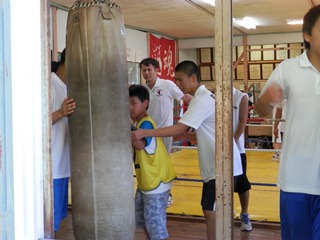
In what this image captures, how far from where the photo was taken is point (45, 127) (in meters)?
1.06

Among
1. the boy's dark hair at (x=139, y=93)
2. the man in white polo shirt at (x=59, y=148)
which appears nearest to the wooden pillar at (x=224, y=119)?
the man in white polo shirt at (x=59, y=148)

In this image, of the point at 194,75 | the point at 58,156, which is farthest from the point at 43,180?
the point at 194,75

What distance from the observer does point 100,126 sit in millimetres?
2221

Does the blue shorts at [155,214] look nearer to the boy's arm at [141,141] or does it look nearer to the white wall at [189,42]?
the boy's arm at [141,141]

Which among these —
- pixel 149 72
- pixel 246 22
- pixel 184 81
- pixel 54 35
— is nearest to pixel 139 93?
pixel 184 81

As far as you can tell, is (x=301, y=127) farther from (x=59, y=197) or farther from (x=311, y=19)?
(x=59, y=197)

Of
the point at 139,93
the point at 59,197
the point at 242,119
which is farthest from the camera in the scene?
the point at 242,119

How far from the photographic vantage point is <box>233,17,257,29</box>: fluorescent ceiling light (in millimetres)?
9538

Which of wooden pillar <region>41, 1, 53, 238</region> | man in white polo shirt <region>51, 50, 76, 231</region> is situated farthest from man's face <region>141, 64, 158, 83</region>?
wooden pillar <region>41, 1, 53, 238</region>

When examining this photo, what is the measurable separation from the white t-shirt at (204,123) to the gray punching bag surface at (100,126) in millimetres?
794

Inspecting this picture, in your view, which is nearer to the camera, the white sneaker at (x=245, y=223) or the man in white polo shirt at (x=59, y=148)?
the man in white polo shirt at (x=59, y=148)

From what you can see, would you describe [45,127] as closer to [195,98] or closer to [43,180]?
[43,180]

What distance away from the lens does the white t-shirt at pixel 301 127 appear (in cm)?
196

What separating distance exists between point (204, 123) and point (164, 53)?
28.6ft
